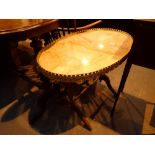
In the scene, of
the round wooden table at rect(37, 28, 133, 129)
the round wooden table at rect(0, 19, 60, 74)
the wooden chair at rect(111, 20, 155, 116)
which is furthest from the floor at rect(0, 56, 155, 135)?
the round wooden table at rect(0, 19, 60, 74)

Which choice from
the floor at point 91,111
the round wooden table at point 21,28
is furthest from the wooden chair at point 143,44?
the round wooden table at point 21,28

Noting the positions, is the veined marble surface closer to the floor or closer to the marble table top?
the marble table top

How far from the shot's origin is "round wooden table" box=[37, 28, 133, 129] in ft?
4.01

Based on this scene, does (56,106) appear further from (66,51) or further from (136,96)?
(136,96)

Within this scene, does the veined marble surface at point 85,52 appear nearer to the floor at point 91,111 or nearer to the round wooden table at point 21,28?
the round wooden table at point 21,28

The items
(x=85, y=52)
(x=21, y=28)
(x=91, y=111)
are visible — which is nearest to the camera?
(x=21, y=28)

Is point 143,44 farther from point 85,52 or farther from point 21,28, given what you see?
point 21,28

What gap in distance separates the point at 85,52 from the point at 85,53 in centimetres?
2

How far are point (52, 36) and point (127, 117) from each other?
1131mm

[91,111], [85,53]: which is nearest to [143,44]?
[85,53]

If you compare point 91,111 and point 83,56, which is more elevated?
point 83,56

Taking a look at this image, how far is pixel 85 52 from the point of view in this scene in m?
1.45

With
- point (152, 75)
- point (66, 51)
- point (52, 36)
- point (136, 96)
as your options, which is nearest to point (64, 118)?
point (66, 51)

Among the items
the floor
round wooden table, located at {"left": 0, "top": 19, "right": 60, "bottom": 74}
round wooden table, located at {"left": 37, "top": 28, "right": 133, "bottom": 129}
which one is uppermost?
round wooden table, located at {"left": 0, "top": 19, "right": 60, "bottom": 74}
